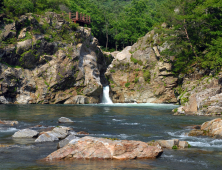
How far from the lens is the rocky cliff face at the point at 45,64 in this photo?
43.9m

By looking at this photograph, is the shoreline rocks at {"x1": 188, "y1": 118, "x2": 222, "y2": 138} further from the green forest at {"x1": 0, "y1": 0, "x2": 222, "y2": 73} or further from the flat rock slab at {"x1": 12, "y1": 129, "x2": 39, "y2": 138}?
the green forest at {"x1": 0, "y1": 0, "x2": 222, "y2": 73}

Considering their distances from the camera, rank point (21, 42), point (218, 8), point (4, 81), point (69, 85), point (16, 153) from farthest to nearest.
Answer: point (69, 85) < point (21, 42) < point (4, 81) < point (218, 8) < point (16, 153)

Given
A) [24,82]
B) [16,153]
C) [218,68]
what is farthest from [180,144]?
[24,82]

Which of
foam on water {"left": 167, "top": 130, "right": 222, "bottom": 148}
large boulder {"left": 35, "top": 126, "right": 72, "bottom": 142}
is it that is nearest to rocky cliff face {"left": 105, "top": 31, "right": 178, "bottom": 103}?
foam on water {"left": 167, "top": 130, "right": 222, "bottom": 148}

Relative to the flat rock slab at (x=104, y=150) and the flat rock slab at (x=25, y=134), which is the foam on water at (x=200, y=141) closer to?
the flat rock slab at (x=104, y=150)

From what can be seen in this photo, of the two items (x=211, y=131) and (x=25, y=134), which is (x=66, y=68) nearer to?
(x=25, y=134)

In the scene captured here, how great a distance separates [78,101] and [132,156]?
3881 centimetres

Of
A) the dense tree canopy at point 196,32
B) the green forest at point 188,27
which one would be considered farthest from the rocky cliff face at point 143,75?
the dense tree canopy at point 196,32

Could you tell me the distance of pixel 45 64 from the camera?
47.4m

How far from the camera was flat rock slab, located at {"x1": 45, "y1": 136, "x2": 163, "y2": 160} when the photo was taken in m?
8.77

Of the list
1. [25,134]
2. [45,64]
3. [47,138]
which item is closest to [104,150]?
[47,138]

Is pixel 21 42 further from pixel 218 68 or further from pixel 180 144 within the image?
pixel 180 144

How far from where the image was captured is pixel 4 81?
42.4 meters

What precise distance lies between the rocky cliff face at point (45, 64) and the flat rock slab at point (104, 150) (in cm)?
3733
